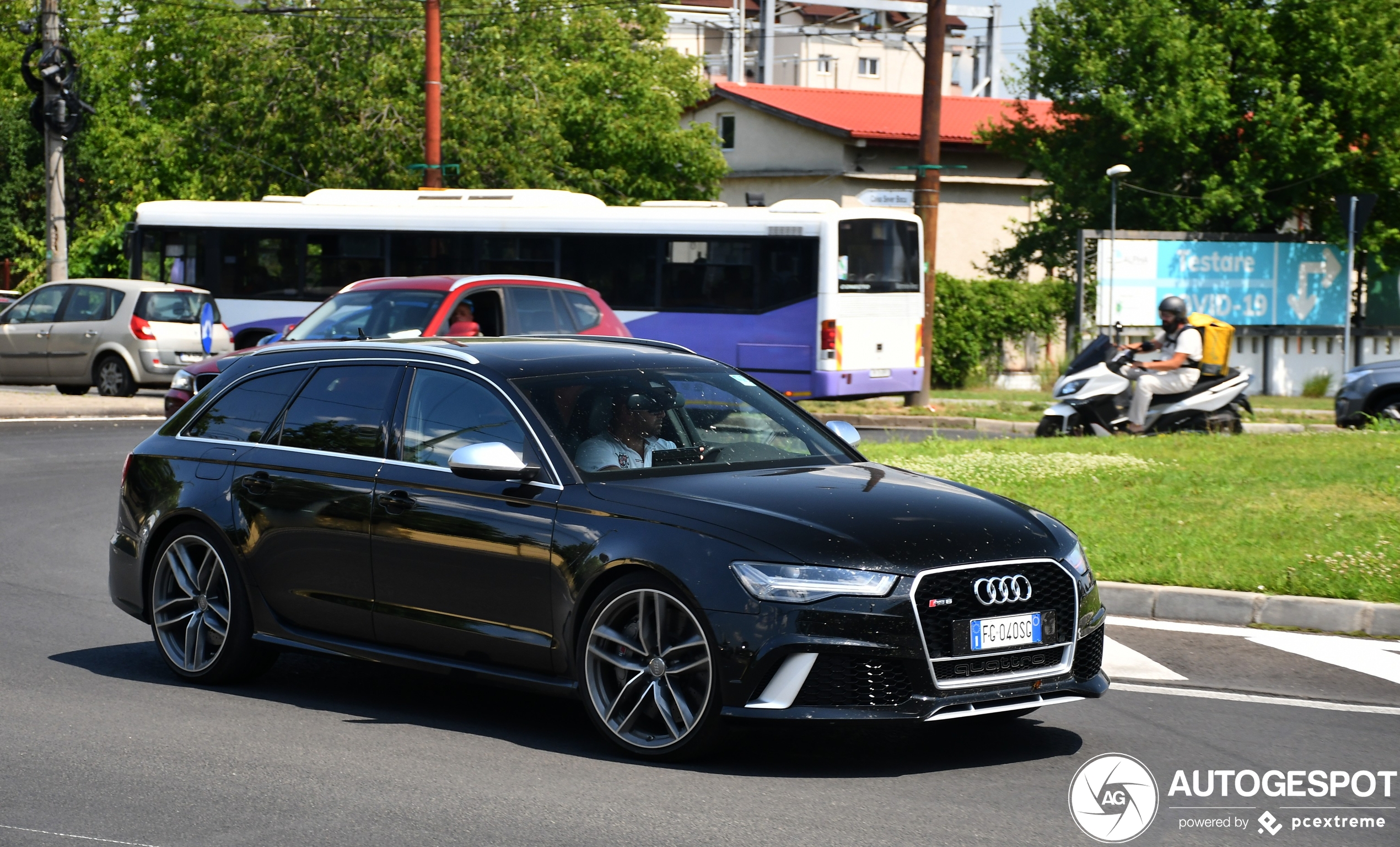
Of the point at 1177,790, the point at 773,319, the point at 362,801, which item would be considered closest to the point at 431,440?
the point at 362,801

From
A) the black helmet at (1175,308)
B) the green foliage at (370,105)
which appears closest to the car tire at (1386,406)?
the black helmet at (1175,308)

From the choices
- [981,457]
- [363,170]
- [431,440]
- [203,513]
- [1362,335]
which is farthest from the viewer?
[363,170]

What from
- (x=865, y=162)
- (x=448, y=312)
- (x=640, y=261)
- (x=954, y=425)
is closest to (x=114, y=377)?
(x=640, y=261)

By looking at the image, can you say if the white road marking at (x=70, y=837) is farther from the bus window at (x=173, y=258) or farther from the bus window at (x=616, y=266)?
the bus window at (x=173, y=258)

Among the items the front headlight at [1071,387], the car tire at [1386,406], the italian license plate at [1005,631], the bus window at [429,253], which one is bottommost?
the car tire at [1386,406]

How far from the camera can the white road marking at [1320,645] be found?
7.94 meters

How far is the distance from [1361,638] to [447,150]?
110ft

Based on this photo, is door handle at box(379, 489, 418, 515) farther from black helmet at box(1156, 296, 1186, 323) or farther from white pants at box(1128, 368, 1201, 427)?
white pants at box(1128, 368, 1201, 427)

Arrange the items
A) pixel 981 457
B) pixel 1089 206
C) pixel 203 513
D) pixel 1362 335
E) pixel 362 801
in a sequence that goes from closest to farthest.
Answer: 1. pixel 362 801
2. pixel 203 513
3. pixel 981 457
4. pixel 1362 335
5. pixel 1089 206

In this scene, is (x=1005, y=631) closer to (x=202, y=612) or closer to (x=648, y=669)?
(x=648, y=669)

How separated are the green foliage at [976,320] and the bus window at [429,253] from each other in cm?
984

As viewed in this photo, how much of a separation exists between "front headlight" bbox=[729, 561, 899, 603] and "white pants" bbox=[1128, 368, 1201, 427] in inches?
465

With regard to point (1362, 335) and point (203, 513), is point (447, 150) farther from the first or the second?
point (203, 513)

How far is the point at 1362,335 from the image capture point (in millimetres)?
31781
